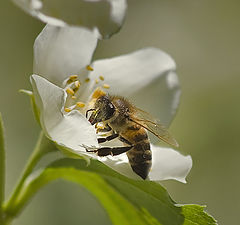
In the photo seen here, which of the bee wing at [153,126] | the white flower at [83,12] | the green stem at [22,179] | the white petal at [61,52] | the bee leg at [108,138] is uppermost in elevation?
the white flower at [83,12]

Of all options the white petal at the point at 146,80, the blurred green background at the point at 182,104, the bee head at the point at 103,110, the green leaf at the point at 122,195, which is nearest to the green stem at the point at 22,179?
the green leaf at the point at 122,195

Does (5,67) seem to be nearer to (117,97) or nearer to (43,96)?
(117,97)

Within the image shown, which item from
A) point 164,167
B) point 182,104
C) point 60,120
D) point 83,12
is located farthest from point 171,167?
point 182,104

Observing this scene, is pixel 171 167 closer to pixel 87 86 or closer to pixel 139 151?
pixel 139 151

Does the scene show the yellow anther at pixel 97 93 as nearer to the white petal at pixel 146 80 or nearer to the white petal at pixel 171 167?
the white petal at pixel 146 80

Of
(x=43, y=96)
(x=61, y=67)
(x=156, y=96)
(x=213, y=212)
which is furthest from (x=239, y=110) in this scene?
(x=43, y=96)

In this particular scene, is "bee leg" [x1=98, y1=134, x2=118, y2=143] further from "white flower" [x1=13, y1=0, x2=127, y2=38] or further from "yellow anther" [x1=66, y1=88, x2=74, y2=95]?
"white flower" [x1=13, y1=0, x2=127, y2=38]
